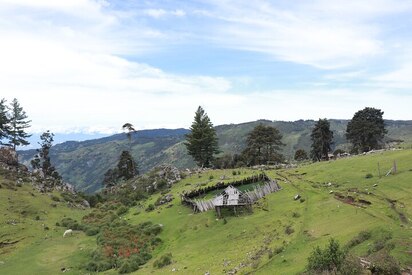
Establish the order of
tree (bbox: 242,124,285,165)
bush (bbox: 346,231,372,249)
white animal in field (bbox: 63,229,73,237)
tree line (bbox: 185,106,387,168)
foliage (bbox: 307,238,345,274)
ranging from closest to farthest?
1. foliage (bbox: 307,238,345,274)
2. bush (bbox: 346,231,372,249)
3. white animal in field (bbox: 63,229,73,237)
4. tree (bbox: 242,124,285,165)
5. tree line (bbox: 185,106,387,168)

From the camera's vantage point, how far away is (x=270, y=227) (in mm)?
39500

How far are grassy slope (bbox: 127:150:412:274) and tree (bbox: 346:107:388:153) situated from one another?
3854 centimetres

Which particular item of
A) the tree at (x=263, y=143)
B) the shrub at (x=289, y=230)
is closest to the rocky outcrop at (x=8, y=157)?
the tree at (x=263, y=143)

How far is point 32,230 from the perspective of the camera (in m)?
58.0

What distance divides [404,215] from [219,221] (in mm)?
20556

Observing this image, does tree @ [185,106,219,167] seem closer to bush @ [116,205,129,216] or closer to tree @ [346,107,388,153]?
bush @ [116,205,129,216]

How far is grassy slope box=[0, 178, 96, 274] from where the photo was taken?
146 feet

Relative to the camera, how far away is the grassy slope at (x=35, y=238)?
44.5 metres

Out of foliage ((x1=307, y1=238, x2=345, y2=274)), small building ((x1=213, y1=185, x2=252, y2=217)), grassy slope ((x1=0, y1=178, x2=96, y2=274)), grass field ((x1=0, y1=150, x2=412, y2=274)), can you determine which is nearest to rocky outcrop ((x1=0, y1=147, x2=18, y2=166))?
grassy slope ((x1=0, y1=178, x2=96, y2=274))

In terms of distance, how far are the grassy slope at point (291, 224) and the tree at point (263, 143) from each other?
33.6m

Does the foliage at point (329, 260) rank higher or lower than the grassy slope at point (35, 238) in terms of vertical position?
higher

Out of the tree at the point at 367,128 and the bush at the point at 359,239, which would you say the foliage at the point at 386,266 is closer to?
the bush at the point at 359,239

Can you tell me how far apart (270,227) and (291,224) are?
2.28 metres

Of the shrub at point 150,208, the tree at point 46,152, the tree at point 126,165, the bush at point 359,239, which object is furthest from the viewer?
the tree at point 126,165
